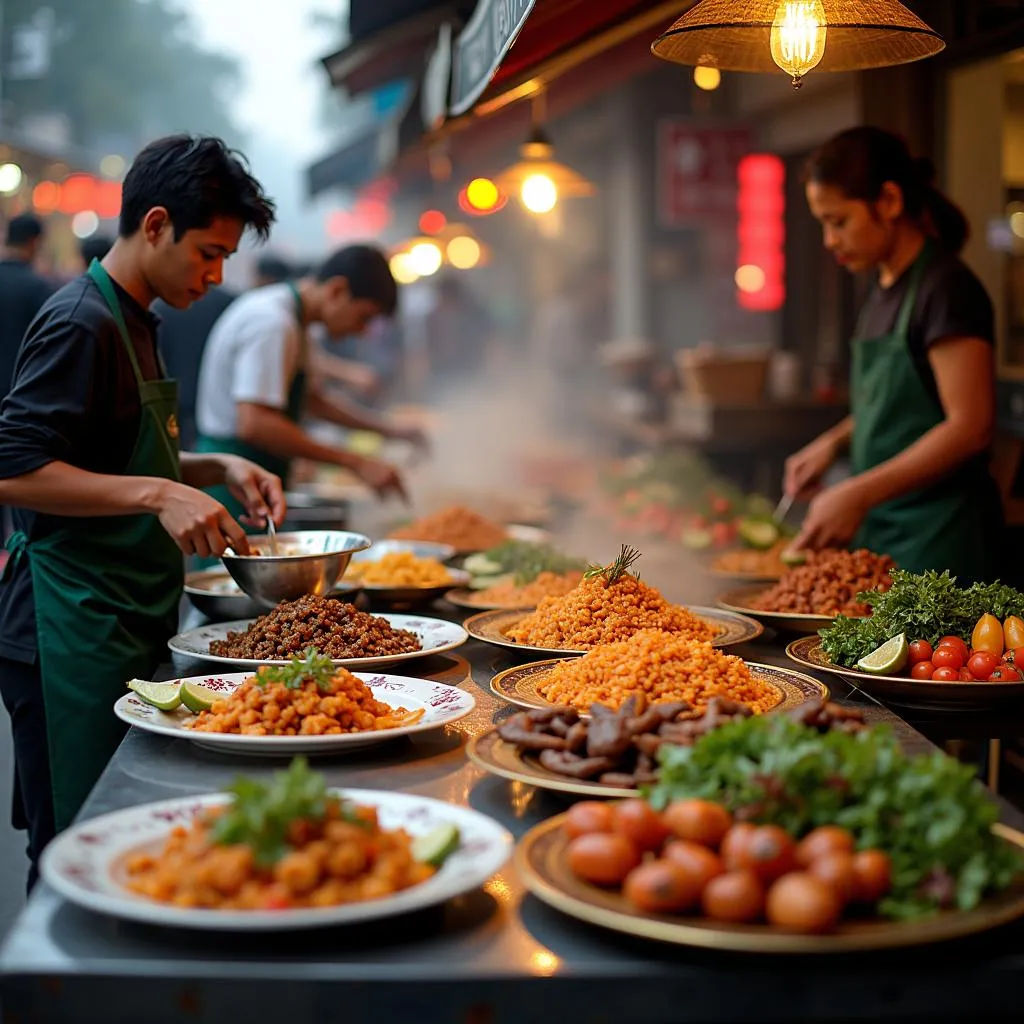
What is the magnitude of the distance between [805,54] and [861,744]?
5.01 ft

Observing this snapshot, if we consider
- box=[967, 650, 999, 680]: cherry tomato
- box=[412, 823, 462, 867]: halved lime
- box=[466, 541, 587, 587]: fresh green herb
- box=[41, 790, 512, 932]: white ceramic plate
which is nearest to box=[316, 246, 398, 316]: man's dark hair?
box=[466, 541, 587, 587]: fresh green herb

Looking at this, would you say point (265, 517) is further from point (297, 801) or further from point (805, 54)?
point (297, 801)

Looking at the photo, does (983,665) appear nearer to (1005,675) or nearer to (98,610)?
(1005,675)

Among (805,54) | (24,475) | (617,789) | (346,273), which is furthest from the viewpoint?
(346,273)

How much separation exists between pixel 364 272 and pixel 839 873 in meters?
4.40

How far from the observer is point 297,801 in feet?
5.20

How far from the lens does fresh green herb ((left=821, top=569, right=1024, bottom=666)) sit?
279cm

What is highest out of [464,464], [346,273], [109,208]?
[109,208]

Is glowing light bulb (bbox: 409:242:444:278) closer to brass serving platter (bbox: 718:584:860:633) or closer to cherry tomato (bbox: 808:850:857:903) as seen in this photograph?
brass serving platter (bbox: 718:584:860:633)

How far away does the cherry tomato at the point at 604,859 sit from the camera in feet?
5.33

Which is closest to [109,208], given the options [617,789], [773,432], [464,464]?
[464,464]

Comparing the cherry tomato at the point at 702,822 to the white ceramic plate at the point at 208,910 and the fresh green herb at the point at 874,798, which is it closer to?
the fresh green herb at the point at 874,798

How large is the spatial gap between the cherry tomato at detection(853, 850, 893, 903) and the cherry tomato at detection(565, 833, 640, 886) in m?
0.26

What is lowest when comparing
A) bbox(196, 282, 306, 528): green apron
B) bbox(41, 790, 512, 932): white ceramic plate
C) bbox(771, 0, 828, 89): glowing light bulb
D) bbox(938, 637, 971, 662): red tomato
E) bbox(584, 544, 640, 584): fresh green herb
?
bbox(41, 790, 512, 932): white ceramic plate
